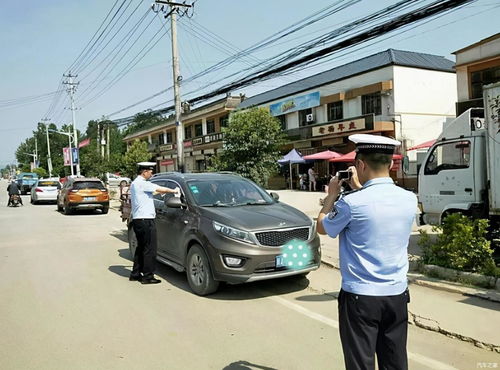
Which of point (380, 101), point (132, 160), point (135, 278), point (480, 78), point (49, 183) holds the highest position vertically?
point (480, 78)

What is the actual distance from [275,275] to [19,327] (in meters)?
2.94

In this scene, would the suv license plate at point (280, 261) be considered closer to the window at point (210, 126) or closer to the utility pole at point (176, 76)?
the utility pole at point (176, 76)

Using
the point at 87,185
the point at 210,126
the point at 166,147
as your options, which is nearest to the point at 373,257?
the point at 87,185

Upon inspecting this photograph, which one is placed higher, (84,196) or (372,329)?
(84,196)

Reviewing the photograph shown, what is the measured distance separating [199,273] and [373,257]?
383cm

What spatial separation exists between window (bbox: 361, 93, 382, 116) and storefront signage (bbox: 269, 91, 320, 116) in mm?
3599

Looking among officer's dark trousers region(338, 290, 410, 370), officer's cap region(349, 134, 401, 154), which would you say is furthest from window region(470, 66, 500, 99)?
officer's dark trousers region(338, 290, 410, 370)

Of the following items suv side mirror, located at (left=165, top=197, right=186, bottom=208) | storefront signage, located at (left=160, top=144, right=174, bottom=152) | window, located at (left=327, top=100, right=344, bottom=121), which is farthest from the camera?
storefront signage, located at (left=160, top=144, right=174, bottom=152)

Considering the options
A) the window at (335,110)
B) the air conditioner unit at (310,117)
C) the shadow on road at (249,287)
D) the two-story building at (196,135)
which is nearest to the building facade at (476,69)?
the window at (335,110)

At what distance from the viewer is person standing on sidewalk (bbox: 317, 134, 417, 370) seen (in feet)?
7.75

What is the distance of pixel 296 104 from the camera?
1203 inches

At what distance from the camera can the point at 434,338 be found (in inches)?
169

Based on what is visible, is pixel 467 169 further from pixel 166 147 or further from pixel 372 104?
pixel 166 147

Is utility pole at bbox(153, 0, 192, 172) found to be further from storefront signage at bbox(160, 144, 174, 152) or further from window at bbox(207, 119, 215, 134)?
storefront signage at bbox(160, 144, 174, 152)
